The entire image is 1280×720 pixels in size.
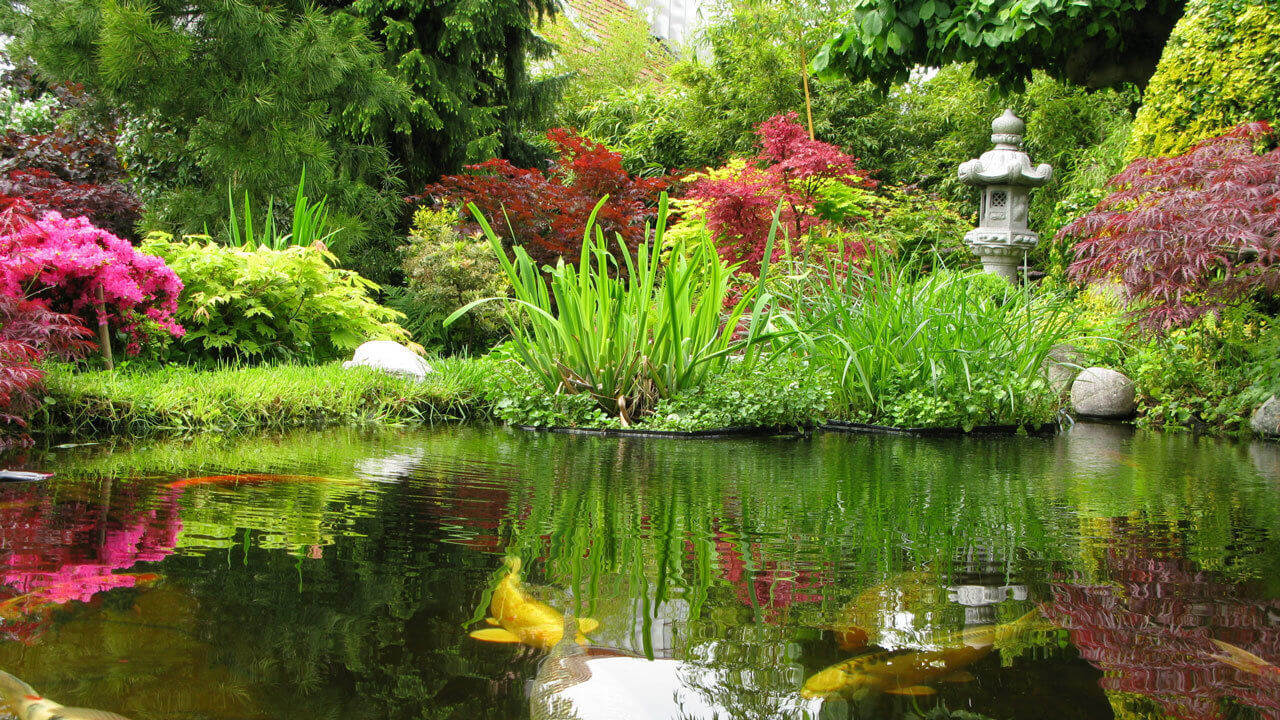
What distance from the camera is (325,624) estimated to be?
0.88 meters

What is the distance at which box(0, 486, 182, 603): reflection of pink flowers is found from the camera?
1.01 metres

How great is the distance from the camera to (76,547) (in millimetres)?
1211

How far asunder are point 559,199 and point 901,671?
24.3ft

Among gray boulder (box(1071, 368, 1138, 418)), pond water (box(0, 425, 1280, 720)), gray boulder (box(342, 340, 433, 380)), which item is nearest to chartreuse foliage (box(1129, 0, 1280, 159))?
gray boulder (box(1071, 368, 1138, 418))

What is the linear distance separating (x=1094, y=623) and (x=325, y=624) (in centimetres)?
81

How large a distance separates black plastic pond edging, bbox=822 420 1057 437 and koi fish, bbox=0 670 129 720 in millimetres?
3546

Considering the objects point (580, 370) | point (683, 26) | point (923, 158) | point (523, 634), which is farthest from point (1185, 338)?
point (683, 26)

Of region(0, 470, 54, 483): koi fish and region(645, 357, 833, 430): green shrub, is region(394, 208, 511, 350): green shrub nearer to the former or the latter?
region(645, 357, 833, 430): green shrub

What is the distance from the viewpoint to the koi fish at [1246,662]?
31.0 inches

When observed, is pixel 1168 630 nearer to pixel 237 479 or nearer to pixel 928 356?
pixel 237 479

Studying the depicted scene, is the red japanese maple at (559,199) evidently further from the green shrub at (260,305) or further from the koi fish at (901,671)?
the koi fish at (901,671)

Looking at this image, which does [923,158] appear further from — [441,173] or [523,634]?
[523,634]

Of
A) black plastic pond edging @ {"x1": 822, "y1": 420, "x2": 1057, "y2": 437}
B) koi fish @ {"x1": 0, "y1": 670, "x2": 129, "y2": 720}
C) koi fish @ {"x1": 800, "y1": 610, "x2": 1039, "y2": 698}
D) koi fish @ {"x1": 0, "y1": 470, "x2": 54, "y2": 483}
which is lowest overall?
koi fish @ {"x1": 0, "y1": 670, "x2": 129, "y2": 720}

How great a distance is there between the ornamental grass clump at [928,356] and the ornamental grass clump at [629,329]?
1.50ft
